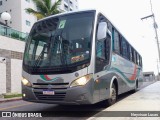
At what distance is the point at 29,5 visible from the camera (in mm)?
51406

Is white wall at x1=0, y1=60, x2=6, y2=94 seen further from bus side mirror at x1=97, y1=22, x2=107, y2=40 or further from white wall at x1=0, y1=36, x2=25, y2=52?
bus side mirror at x1=97, y1=22, x2=107, y2=40

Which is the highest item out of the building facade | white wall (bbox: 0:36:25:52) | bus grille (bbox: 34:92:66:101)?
the building facade

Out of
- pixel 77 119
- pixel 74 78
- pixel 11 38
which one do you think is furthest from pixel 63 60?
pixel 11 38

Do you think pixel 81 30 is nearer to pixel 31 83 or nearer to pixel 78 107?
pixel 31 83

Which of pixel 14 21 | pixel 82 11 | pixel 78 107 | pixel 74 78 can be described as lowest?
pixel 78 107

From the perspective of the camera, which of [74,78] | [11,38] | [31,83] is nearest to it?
[74,78]

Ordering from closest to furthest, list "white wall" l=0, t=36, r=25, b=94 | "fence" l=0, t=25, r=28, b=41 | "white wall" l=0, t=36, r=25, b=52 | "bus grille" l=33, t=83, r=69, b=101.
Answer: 1. "bus grille" l=33, t=83, r=69, b=101
2. "white wall" l=0, t=36, r=25, b=94
3. "white wall" l=0, t=36, r=25, b=52
4. "fence" l=0, t=25, r=28, b=41

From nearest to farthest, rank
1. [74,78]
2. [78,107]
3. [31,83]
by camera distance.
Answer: [74,78] → [31,83] → [78,107]

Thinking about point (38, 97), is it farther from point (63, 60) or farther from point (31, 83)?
point (63, 60)

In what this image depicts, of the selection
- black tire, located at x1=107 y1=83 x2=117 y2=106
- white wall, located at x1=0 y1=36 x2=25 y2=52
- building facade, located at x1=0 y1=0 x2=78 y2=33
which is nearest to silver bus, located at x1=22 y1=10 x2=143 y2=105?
black tire, located at x1=107 y1=83 x2=117 y2=106

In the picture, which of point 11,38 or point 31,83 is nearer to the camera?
point 31,83

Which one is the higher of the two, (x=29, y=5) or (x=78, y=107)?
(x=29, y=5)

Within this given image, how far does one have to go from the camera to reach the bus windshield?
7.36 meters

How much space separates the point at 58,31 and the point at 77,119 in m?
2.63
